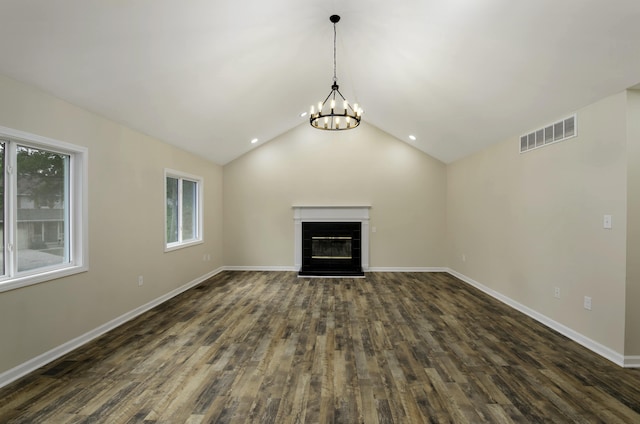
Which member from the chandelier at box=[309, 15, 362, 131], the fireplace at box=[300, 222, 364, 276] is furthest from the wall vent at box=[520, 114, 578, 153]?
the fireplace at box=[300, 222, 364, 276]

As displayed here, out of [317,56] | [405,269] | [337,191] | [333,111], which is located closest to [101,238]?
[333,111]

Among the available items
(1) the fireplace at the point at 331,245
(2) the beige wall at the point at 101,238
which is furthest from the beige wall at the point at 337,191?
(2) the beige wall at the point at 101,238

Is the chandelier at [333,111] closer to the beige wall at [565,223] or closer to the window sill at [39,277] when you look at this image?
the beige wall at [565,223]

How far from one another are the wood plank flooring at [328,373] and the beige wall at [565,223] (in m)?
0.44

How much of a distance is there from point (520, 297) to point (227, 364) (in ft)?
12.8

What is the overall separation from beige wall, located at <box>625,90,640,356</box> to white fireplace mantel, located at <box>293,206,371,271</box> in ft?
15.2

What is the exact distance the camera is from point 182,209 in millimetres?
5738

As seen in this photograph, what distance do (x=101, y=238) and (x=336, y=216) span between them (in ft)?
14.9

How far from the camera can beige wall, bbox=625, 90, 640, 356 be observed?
2.76 metres

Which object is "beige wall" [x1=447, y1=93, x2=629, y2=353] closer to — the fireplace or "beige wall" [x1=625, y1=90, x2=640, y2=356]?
"beige wall" [x1=625, y1=90, x2=640, y2=356]

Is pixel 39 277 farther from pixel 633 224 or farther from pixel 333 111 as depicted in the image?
pixel 633 224

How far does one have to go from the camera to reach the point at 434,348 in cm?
312

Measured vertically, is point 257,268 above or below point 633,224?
below

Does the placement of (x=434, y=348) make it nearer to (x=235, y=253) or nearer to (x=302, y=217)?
(x=302, y=217)
